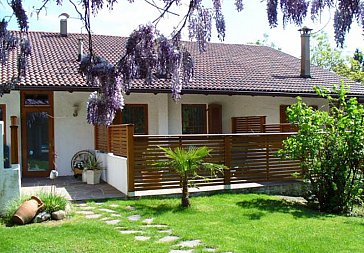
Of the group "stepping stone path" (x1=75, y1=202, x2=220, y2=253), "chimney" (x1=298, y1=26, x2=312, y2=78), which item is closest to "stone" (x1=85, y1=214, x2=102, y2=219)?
"stepping stone path" (x1=75, y1=202, x2=220, y2=253)

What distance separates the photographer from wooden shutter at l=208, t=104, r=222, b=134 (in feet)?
53.4

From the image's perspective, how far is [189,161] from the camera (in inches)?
343

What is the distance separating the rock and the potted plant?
4.24 metres

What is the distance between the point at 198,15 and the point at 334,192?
674 cm

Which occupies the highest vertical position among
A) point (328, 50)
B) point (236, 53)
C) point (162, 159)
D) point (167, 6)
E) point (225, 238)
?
point (328, 50)

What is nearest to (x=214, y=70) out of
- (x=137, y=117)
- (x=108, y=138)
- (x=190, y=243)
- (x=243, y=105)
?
(x=243, y=105)

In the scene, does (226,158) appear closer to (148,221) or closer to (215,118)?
(148,221)

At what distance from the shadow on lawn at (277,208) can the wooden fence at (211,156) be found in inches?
57.4

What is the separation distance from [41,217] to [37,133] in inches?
259

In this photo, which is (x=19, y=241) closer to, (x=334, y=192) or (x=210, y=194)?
(x=210, y=194)

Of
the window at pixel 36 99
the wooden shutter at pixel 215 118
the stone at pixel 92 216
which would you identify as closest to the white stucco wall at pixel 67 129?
the window at pixel 36 99

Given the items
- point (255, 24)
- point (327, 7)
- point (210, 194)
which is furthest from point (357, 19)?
point (210, 194)

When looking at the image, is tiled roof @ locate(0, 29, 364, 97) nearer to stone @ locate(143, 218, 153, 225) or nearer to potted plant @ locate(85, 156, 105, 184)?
potted plant @ locate(85, 156, 105, 184)

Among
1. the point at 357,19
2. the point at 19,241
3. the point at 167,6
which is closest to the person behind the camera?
the point at 357,19
